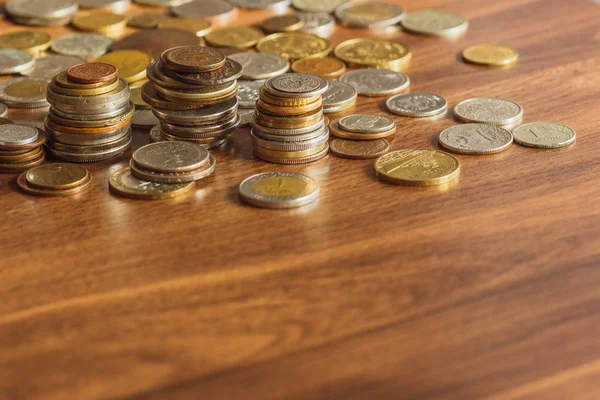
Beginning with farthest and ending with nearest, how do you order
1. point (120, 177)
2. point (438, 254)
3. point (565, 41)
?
point (565, 41) → point (120, 177) → point (438, 254)

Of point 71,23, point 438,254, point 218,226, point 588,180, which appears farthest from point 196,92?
point 71,23

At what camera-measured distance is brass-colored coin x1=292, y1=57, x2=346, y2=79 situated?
1441mm

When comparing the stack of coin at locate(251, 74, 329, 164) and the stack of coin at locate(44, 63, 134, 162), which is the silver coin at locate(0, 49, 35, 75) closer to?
the stack of coin at locate(44, 63, 134, 162)

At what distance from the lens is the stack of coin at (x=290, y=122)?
3.82 feet

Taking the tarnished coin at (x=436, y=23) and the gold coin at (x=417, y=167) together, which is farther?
the tarnished coin at (x=436, y=23)

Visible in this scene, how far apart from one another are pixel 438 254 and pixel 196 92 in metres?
0.39

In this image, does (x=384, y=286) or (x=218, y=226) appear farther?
(x=218, y=226)

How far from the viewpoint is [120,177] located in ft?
3.69

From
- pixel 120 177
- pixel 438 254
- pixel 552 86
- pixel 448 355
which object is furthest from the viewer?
pixel 552 86

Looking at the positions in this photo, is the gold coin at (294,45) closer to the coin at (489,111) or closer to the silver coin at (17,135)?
the coin at (489,111)

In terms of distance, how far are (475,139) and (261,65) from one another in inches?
15.6

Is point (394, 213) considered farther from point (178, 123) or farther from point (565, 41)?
point (565, 41)

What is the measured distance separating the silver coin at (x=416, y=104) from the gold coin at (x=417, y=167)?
0.14 meters

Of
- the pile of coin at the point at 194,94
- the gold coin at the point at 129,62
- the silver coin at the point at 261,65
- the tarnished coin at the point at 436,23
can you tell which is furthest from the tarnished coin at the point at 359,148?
the tarnished coin at the point at 436,23
